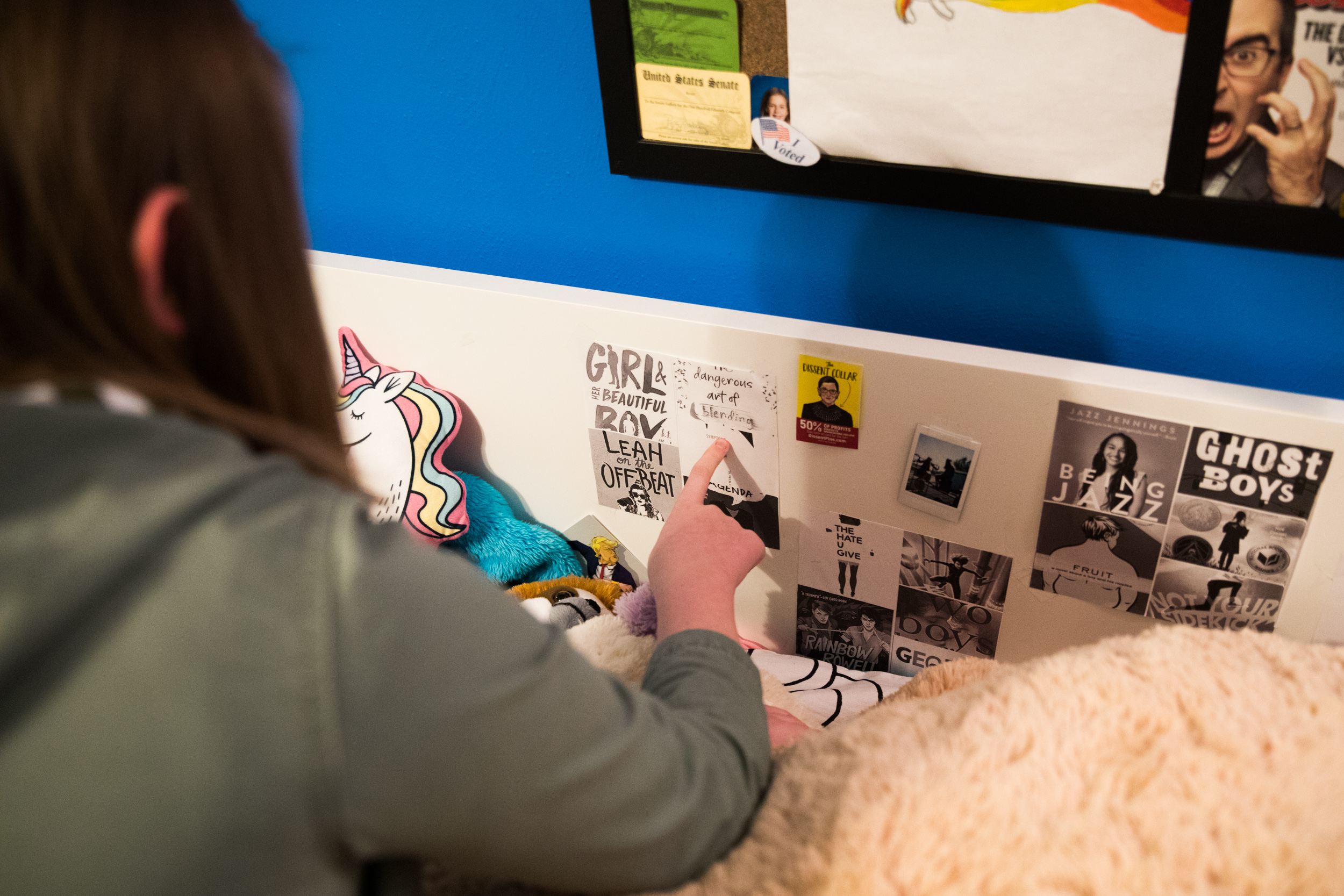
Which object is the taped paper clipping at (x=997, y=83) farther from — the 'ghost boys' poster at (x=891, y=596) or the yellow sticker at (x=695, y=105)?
the 'ghost boys' poster at (x=891, y=596)

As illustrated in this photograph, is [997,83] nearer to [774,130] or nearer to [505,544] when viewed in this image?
[774,130]

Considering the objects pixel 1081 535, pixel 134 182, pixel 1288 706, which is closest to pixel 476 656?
pixel 134 182

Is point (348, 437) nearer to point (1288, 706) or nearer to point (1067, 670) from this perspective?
point (1067, 670)

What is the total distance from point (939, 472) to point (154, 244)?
68cm

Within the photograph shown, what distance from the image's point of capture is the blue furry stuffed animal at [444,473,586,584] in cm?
113

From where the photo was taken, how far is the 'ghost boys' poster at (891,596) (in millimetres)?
929

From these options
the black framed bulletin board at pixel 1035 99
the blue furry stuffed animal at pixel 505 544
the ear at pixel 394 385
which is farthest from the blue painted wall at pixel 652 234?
the blue furry stuffed animal at pixel 505 544

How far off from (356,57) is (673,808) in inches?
35.6

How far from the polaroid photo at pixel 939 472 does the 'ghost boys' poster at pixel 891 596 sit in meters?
0.04

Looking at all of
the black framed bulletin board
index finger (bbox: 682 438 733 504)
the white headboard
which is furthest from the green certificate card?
index finger (bbox: 682 438 733 504)

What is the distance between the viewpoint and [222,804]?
0.39 metres

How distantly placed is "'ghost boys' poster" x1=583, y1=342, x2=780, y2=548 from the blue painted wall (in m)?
0.09

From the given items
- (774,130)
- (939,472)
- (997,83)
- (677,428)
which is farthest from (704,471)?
(997,83)

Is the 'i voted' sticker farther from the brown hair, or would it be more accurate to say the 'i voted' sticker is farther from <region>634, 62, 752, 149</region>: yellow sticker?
the brown hair
